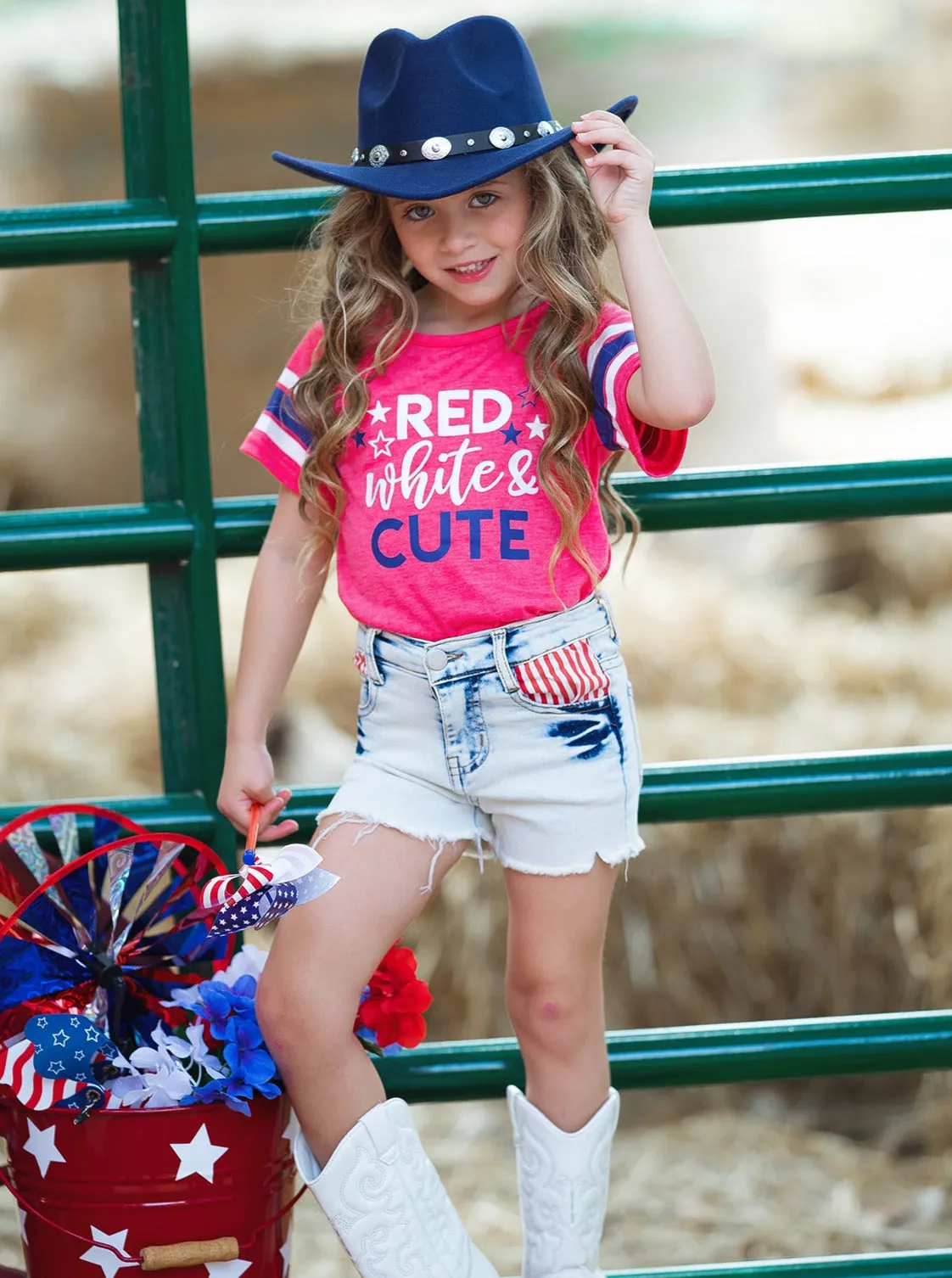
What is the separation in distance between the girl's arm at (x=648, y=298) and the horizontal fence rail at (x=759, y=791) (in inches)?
18.4

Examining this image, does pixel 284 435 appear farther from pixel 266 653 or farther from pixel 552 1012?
pixel 552 1012

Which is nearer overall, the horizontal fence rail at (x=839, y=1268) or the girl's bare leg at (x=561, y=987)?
the girl's bare leg at (x=561, y=987)

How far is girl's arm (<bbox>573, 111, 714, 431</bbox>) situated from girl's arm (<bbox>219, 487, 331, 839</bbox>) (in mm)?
377

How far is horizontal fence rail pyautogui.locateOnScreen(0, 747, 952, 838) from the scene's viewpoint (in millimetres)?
1622

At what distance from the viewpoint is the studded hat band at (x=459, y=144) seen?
1.30 metres

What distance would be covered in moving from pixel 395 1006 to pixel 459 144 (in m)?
0.76

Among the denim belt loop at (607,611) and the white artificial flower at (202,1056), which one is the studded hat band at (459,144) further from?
the white artificial flower at (202,1056)

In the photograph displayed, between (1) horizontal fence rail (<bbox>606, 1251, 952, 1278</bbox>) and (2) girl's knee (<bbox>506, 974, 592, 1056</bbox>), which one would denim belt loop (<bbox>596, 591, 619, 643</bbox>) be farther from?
(1) horizontal fence rail (<bbox>606, 1251, 952, 1278</bbox>)

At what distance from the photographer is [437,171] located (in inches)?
→ 51.0

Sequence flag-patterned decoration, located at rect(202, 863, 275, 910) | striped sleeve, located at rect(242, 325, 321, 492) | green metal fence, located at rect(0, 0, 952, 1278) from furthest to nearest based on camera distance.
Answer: green metal fence, located at rect(0, 0, 952, 1278) < striped sleeve, located at rect(242, 325, 321, 492) < flag-patterned decoration, located at rect(202, 863, 275, 910)

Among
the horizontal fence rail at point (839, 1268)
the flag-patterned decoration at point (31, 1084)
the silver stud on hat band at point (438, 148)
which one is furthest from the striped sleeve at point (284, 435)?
the horizontal fence rail at point (839, 1268)

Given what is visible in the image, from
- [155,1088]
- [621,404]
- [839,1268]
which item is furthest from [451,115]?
[839,1268]

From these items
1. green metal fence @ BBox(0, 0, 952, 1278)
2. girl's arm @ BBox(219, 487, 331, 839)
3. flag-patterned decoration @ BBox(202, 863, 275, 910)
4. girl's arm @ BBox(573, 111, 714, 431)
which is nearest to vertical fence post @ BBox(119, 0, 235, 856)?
green metal fence @ BBox(0, 0, 952, 1278)

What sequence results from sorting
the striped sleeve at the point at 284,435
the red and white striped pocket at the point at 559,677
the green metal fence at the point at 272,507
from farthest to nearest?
1. the green metal fence at the point at 272,507
2. the striped sleeve at the point at 284,435
3. the red and white striped pocket at the point at 559,677
